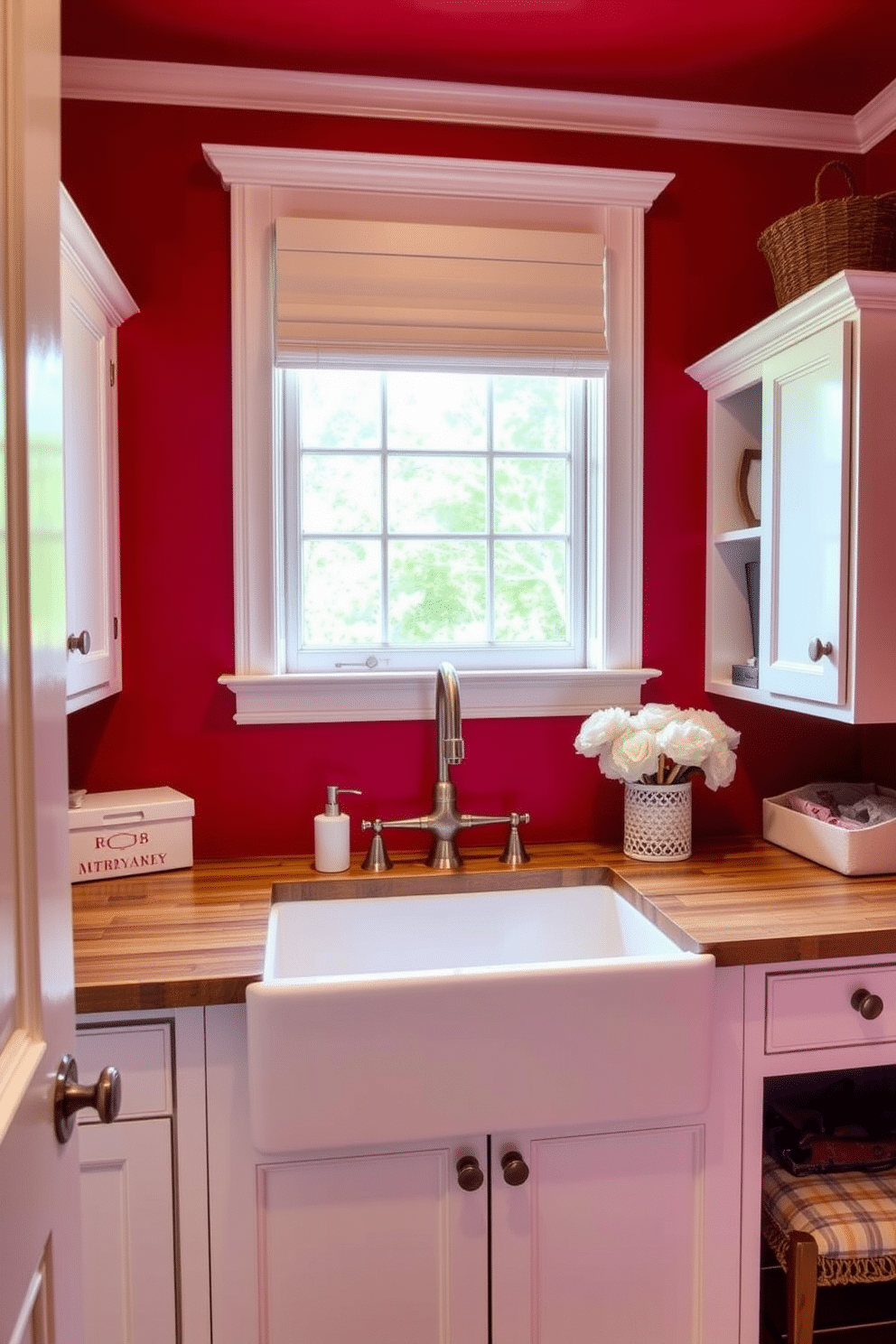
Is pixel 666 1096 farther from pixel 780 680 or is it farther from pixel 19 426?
pixel 19 426

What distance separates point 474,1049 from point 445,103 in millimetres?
1877

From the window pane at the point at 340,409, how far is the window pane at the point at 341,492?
0.03 m

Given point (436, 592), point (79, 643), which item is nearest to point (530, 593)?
point (436, 592)

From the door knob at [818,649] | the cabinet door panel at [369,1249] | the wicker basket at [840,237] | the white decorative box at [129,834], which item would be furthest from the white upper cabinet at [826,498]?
the white decorative box at [129,834]

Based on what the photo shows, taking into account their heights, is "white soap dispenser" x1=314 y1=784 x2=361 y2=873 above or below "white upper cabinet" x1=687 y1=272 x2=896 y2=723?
below

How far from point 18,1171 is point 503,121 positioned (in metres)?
2.11

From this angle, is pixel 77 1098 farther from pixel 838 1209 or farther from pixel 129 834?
pixel 838 1209

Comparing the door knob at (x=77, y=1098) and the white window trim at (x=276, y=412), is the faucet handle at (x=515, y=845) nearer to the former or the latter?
the white window trim at (x=276, y=412)

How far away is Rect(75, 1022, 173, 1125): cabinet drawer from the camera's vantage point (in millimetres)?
1397

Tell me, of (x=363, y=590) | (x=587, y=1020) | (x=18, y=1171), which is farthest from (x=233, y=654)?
(x=18, y=1171)

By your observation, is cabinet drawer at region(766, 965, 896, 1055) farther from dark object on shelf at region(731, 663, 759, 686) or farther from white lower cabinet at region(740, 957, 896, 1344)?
dark object on shelf at region(731, 663, 759, 686)

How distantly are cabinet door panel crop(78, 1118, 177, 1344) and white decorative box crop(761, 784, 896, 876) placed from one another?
4.34ft

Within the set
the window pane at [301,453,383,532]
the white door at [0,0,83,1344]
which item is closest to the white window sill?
the window pane at [301,453,383,532]

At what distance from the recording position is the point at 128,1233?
1.40 meters
